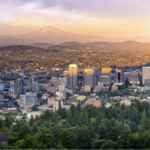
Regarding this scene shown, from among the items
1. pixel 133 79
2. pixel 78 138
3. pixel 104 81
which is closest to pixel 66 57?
pixel 104 81

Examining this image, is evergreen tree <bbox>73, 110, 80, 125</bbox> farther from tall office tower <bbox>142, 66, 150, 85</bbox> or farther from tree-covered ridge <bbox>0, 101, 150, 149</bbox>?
tall office tower <bbox>142, 66, 150, 85</bbox>

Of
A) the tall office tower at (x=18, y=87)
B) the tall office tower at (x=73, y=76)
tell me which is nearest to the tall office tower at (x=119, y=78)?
the tall office tower at (x=73, y=76)

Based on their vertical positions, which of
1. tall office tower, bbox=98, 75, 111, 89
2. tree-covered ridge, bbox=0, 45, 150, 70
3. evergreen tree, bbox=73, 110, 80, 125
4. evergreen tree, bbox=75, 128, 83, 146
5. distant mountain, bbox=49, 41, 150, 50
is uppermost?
distant mountain, bbox=49, 41, 150, 50

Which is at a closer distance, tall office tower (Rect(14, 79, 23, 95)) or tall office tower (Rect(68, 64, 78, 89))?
tall office tower (Rect(14, 79, 23, 95))

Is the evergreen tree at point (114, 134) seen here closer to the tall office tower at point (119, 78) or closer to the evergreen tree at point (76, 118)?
the evergreen tree at point (76, 118)

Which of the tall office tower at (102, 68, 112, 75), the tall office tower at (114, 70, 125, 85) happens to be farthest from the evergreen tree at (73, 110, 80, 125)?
the tall office tower at (102, 68, 112, 75)

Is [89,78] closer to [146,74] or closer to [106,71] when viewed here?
[106,71]
